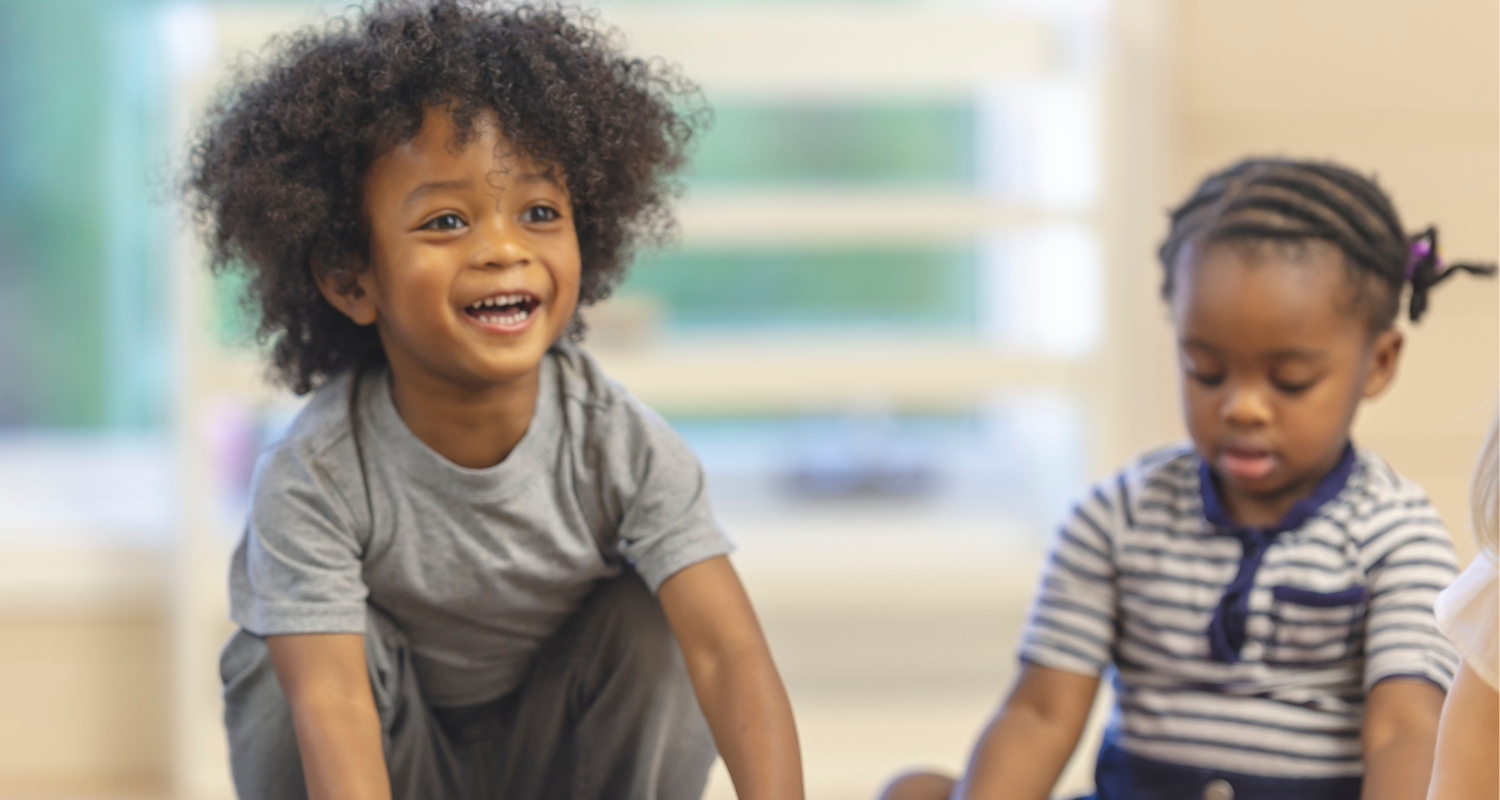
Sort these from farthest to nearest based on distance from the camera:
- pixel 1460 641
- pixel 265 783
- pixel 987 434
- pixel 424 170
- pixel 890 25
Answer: pixel 987 434, pixel 890 25, pixel 265 783, pixel 424 170, pixel 1460 641

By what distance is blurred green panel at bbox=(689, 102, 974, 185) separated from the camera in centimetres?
229

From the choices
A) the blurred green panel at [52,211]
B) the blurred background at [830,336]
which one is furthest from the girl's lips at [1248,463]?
the blurred green panel at [52,211]

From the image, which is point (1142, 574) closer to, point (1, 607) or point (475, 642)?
point (475, 642)

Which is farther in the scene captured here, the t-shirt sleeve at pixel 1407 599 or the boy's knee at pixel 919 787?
the boy's knee at pixel 919 787

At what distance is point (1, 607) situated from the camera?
1.94m

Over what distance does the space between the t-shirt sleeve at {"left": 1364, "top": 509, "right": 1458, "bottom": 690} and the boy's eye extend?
2.10 feet

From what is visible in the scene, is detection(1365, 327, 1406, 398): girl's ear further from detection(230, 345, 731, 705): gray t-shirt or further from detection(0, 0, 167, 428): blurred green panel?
detection(0, 0, 167, 428): blurred green panel

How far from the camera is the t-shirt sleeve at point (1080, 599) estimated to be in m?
1.13

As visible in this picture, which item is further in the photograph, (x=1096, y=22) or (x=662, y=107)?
(x=1096, y=22)

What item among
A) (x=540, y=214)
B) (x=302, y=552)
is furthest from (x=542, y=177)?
(x=302, y=552)

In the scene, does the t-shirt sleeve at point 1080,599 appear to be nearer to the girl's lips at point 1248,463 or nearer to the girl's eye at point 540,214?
the girl's lips at point 1248,463

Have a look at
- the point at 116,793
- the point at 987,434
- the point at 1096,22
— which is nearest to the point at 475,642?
the point at 116,793

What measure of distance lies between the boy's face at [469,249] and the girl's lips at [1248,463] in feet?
1.63

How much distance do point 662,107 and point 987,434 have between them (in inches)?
56.0
